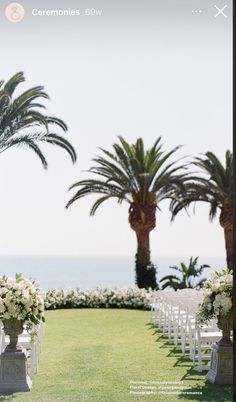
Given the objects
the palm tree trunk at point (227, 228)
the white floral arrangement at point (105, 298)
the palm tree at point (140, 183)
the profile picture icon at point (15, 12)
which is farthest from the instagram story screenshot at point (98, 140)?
the palm tree at point (140, 183)

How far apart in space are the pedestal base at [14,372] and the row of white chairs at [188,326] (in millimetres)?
1546

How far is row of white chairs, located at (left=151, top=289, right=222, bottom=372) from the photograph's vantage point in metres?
6.29

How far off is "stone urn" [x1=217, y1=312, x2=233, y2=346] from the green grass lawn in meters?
0.35

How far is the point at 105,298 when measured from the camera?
12.0 meters

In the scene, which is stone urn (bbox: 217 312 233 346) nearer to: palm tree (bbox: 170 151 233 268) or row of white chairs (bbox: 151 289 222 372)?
row of white chairs (bbox: 151 289 222 372)

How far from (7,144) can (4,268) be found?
5.72 feet

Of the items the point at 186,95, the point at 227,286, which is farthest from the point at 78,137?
the point at 227,286

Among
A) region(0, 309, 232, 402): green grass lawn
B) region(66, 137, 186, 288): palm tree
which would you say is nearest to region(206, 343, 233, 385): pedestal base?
region(0, 309, 232, 402): green grass lawn

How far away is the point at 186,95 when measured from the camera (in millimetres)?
5711

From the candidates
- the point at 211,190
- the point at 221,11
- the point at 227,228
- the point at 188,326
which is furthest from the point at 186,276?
the point at 221,11

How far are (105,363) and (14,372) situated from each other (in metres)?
1.33

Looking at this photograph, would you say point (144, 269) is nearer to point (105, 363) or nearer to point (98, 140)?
point (105, 363)

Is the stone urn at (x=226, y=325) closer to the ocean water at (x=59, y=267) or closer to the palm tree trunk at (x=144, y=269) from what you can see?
the ocean water at (x=59, y=267)

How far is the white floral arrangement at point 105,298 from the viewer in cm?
1152
